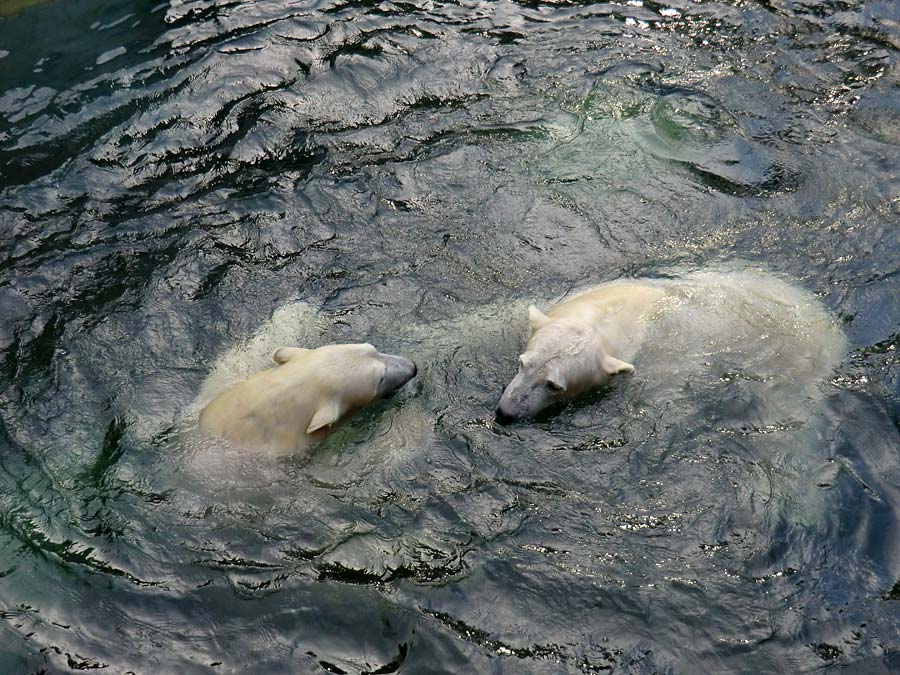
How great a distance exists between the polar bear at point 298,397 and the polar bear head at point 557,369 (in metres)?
1.00

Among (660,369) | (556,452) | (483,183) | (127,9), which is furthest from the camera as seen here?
(127,9)

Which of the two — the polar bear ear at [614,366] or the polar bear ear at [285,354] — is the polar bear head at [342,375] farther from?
the polar bear ear at [614,366]

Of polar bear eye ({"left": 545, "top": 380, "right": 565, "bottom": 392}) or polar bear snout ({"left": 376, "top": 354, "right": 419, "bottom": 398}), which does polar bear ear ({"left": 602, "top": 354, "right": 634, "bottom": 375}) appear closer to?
polar bear eye ({"left": 545, "top": 380, "right": 565, "bottom": 392})

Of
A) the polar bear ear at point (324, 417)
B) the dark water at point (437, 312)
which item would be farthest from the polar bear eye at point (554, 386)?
the polar bear ear at point (324, 417)

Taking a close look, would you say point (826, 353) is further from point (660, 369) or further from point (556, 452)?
point (556, 452)

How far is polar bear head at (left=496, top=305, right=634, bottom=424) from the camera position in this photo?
7.02 meters

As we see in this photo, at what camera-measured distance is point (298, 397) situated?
653cm

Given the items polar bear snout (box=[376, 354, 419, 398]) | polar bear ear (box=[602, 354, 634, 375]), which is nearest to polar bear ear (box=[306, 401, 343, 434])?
polar bear snout (box=[376, 354, 419, 398])

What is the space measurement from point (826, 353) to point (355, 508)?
14.3 feet

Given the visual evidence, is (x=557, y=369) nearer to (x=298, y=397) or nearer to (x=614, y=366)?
(x=614, y=366)

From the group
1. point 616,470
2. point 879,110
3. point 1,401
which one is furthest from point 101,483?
point 879,110

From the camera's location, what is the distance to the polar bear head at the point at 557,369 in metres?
7.02

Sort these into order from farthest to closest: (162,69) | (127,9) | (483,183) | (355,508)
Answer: (127,9), (162,69), (483,183), (355,508)

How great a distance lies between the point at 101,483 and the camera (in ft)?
21.6
